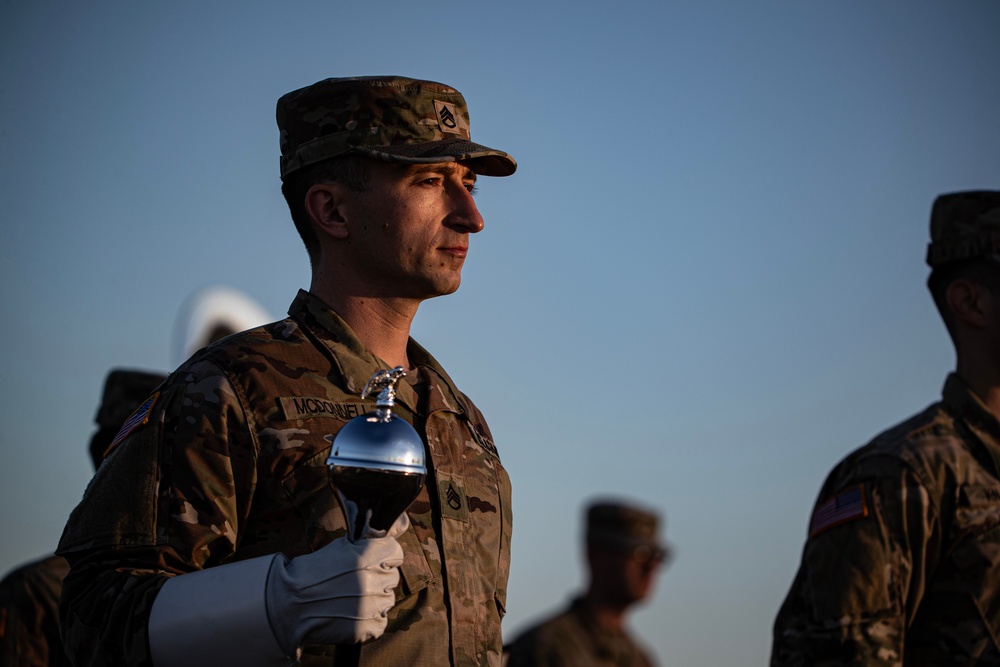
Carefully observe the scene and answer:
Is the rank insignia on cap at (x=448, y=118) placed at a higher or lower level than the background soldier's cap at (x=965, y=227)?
higher

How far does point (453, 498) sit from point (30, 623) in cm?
402

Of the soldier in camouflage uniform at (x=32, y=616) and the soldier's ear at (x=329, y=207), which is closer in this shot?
the soldier's ear at (x=329, y=207)

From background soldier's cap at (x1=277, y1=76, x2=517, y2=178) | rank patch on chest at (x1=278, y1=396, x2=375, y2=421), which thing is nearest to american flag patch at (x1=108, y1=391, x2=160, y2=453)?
rank patch on chest at (x1=278, y1=396, x2=375, y2=421)

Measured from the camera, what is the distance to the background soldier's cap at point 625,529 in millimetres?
10859

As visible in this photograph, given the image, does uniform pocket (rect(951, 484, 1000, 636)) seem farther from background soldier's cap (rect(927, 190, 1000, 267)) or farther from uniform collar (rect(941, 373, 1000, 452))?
background soldier's cap (rect(927, 190, 1000, 267))

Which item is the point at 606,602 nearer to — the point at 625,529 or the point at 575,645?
the point at 575,645

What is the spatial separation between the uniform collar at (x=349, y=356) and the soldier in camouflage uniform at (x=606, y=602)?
3.84m

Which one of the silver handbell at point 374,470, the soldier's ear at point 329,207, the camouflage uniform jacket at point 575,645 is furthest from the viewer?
the camouflage uniform jacket at point 575,645

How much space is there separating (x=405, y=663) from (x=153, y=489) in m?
0.82

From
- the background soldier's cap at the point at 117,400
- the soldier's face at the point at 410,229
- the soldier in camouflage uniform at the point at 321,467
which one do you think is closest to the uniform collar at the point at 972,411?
the soldier in camouflage uniform at the point at 321,467

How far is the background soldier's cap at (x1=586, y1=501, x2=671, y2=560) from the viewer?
35.6 ft

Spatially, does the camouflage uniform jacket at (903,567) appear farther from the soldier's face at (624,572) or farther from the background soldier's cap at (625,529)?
the background soldier's cap at (625,529)

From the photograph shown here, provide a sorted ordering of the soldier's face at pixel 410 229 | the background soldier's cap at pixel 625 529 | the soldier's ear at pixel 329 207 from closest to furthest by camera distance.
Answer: the soldier's face at pixel 410 229
the soldier's ear at pixel 329 207
the background soldier's cap at pixel 625 529

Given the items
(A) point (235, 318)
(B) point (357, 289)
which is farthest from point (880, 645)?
(A) point (235, 318)
